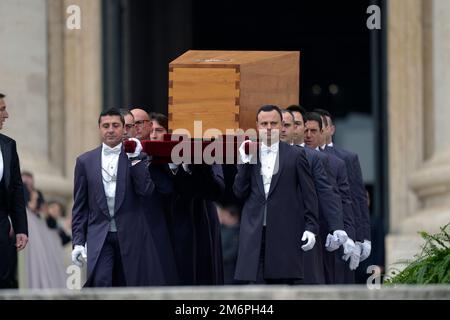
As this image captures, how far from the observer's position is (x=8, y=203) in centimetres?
1270

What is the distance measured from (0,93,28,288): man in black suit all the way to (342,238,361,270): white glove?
2.33 m

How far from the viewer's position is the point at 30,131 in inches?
739

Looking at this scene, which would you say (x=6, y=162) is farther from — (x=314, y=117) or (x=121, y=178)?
(x=314, y=117)

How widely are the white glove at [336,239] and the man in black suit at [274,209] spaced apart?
0.40m

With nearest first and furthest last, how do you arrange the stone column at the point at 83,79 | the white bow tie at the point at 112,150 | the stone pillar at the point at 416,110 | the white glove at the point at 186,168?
the white glove at the point at 186,168, the white bow tie at the point at 112,150, the stone pillar at the point at 416,110, the stone column at the point at 83,79

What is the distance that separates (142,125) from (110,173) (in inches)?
36.9

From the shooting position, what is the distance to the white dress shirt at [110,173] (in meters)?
12.9

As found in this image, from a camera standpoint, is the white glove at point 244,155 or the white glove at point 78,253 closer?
the white glove at point 244,155

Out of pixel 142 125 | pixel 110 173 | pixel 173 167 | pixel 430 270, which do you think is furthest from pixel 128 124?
pixel 430 270

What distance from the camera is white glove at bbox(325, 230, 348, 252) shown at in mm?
13000

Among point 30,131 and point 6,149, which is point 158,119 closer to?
point 6,149

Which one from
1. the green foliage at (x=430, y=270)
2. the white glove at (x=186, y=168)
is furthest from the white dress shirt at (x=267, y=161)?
the green foliage at (x=430, y=270)

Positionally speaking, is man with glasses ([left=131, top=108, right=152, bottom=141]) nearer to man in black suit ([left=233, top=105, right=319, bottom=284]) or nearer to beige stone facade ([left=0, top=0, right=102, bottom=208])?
A: man in black suit ([left=233, top=105, right=319, bottom=284])

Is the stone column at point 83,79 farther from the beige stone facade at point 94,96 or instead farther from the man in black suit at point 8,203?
the man in black suit at point 8,203
